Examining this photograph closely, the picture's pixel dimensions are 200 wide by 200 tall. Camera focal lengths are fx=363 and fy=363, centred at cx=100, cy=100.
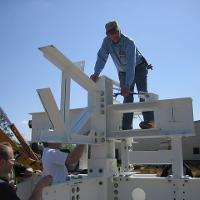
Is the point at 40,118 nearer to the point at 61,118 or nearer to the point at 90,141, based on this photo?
the point at 90,141

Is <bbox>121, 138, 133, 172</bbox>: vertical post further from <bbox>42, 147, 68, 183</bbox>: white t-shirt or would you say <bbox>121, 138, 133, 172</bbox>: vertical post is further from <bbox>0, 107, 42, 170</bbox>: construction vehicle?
<bbox>0, 107, 42, 170</bbox>: construction vehicle

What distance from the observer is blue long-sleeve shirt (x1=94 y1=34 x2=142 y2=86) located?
4.68 metres

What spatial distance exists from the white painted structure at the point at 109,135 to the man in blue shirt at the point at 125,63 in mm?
274

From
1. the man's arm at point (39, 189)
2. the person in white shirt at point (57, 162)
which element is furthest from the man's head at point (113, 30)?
the man's arm at point (39, 189)

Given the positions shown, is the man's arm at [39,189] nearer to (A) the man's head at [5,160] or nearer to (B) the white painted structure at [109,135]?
(B) the white painted structure at [109,135]

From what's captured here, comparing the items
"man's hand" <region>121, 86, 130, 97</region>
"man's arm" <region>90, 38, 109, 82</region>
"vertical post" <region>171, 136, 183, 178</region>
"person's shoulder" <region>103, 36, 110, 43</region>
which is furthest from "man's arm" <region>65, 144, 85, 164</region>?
"person's shoulder" <region>103, 36, 110, 43</region>

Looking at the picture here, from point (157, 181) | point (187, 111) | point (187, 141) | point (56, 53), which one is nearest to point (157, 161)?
point (157, 181)

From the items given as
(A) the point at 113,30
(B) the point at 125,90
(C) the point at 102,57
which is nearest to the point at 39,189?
(B) the point at 125,90

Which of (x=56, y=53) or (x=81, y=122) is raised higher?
(x=56, y=53)

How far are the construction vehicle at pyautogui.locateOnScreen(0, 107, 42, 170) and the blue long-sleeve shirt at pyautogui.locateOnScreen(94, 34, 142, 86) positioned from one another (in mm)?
6468

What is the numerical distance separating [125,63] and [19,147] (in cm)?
726

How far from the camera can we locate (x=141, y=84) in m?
5.33

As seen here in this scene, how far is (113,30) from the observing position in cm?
484

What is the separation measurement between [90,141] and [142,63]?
5.54 feet
